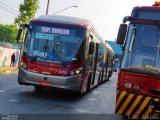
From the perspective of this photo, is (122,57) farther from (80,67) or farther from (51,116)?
(80,67)

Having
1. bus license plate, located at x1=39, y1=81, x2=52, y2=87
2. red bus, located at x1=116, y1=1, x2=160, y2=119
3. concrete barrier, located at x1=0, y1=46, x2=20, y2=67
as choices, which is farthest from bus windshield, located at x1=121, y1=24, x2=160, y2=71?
concrete barrier, located at x1=0, y1=46, x2=20, y2=67

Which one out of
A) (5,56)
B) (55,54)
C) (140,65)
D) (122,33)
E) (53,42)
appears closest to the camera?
(140,65)

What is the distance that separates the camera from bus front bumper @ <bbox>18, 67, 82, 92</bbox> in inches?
565

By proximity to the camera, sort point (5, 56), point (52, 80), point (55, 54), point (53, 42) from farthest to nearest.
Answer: point (5, 56)
point (53, 42)
point (55, 54)
point (52, 80)

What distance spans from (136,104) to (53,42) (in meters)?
5.90

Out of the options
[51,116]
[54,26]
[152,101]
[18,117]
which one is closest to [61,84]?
[54,26]

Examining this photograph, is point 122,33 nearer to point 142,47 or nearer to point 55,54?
point 142,47

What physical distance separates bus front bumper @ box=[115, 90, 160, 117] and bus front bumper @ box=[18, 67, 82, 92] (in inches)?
178

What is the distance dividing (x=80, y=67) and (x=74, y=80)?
62 cm

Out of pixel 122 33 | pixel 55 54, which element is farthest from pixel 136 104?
pixel 55 54

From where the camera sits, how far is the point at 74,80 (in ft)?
48.0

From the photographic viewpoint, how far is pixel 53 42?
14.9 metres

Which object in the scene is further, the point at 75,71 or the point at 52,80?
the point at 75,71

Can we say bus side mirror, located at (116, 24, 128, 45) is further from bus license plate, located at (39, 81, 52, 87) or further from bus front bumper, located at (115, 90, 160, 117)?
bus license plate, located at (39, 81, 52, 87)
